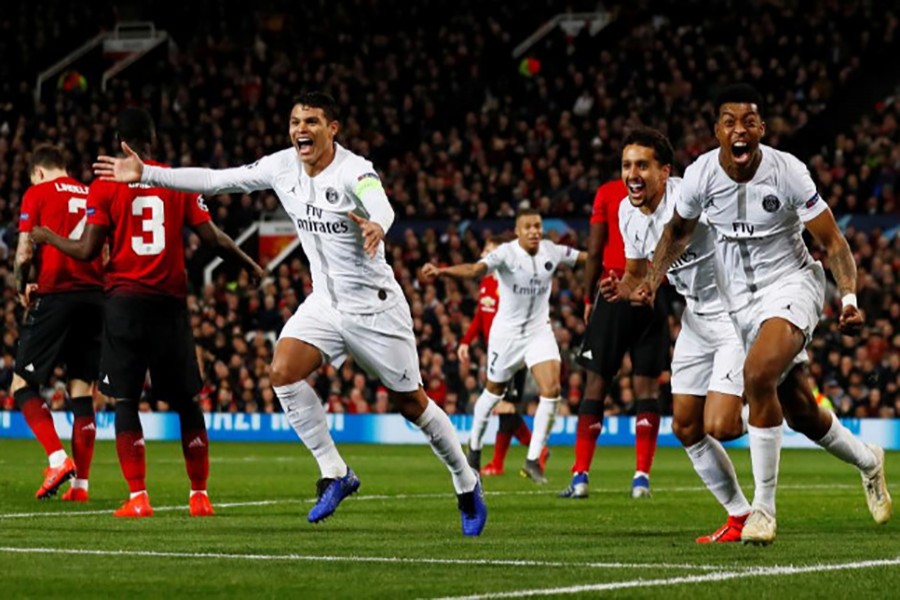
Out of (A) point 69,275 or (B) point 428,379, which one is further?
(B) point 428,379

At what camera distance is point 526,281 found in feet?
59.1

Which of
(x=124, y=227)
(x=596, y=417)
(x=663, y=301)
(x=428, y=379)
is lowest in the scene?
(x=428, y=379)

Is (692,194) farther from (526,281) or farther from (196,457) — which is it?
(526,281)

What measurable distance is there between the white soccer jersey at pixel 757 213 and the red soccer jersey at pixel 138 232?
387cm

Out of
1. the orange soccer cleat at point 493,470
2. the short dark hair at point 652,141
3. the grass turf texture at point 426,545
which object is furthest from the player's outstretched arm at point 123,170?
the orange soccer cleat at point 493,470

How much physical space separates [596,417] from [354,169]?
17.5ft

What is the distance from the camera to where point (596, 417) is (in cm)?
1507

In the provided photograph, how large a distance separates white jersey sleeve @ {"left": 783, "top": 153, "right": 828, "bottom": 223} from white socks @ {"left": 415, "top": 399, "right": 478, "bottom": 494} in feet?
7.70

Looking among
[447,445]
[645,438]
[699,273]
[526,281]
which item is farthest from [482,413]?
[447,445]

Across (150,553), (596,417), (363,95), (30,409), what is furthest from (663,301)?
(363,95)

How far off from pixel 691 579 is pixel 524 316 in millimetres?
10277

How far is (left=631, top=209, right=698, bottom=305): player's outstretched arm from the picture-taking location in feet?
33.5

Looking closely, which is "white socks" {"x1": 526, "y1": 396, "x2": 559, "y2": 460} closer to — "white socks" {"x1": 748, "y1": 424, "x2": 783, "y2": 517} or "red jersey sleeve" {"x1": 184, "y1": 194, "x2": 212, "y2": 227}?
"red jersey sleeve" {"x1": 184, "y1": 194, "x2": 212, "y2": 227}

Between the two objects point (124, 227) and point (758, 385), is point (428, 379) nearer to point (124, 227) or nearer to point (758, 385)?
point (124, 227)
